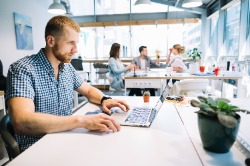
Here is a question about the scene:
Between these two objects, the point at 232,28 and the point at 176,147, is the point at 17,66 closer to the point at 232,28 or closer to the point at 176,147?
the point at 176,147

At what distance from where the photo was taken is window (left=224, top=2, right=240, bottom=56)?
488 centimetres

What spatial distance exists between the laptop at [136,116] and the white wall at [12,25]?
13.7 ft

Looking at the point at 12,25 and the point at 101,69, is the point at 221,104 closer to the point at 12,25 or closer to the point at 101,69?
the point at 12,25

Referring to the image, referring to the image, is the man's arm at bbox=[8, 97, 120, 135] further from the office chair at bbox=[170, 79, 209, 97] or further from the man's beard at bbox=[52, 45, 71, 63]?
the office chair at bbox=[170, 79, 209, 97]

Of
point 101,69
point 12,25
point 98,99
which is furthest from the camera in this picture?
point 101,69

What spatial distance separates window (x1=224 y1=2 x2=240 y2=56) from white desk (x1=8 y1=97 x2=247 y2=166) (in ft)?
15.3

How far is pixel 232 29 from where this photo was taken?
5.23 m

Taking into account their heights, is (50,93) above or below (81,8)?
below

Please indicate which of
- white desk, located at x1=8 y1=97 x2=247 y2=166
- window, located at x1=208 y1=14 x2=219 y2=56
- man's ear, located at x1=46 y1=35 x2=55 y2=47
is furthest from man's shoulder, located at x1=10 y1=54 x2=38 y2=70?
window, located at x1=208 y1=14 x2=219 y2=56

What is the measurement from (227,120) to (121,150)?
40 cm

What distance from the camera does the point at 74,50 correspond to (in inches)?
52.3

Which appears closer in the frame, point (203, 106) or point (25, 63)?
point (203, 106)

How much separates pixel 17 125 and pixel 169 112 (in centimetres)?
86

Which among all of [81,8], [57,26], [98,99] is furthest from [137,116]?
[81,8]
